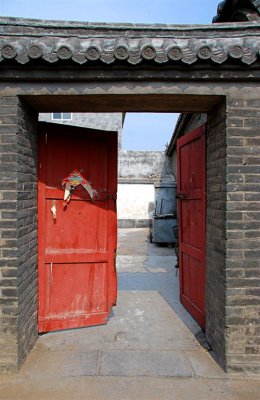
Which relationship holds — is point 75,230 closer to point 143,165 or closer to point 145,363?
point 145,363

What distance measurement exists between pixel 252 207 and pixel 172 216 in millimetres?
8847

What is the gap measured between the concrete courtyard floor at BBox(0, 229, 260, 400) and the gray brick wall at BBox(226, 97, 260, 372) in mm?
329

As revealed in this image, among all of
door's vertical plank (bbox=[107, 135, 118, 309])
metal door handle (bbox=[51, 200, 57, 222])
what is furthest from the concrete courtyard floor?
metal door handle (bbox=[51, 200, 57, 222])

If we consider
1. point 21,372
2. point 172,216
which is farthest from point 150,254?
point 21,372

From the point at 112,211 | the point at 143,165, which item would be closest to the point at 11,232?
the point at 112,211

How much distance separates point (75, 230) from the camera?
4191 millimetres

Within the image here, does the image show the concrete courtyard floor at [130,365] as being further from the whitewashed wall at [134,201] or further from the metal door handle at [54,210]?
the whitewashed wall at [134,201]

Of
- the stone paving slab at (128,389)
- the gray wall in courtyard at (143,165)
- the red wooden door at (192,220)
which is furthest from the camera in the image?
the gray wall in courtyard at (143,165)

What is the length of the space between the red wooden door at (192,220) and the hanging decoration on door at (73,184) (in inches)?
53.9

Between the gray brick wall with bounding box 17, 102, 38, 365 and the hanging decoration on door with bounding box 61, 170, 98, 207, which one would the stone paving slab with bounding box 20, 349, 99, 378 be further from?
the hanging decoration on door with bounding box 61, 170, 98, 207

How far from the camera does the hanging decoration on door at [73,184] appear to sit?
13.6 feet

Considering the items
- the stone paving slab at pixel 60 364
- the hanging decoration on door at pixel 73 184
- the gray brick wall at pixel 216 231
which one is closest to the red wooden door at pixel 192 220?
the gray brick wall at pixel 216 231

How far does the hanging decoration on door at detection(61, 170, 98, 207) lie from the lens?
4137mm

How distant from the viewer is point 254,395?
2.97 meters
